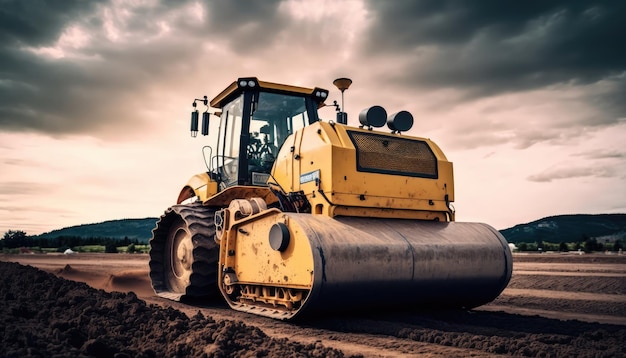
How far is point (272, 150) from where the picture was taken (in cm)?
848

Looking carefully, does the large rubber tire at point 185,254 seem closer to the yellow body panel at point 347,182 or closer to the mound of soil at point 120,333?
the mound of soil at point 120,333

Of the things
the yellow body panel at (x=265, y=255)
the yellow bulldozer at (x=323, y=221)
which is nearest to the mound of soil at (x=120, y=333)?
the yellow body panel at (x=265, y=255)

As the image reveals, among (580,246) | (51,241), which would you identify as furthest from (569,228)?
(51,241)

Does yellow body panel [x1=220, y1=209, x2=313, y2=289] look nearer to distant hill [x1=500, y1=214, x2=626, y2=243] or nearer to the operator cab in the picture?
the operator cab

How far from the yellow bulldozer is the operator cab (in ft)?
0.06

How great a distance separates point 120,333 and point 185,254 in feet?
10.8


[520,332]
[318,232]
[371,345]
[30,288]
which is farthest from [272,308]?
[30,288]

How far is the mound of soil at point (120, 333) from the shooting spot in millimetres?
4219

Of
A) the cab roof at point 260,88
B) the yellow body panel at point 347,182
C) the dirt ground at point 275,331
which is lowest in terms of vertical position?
the dirt ground at point 275,331

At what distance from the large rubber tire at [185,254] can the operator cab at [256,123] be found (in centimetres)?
83

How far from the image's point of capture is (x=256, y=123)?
333 inches

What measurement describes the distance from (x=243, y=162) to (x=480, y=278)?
3880 millimetres

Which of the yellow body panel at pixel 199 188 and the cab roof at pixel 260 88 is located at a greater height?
the cab roof at pixel 260 88

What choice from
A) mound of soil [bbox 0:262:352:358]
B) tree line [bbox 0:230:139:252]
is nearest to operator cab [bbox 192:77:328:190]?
mound of soil [bbox 0:262:352:358]
